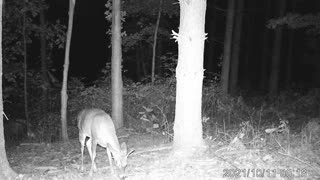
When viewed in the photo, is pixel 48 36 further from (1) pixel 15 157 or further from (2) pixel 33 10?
(1) pixel 15 157

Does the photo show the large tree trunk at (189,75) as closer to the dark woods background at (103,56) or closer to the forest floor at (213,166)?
the forest floor at (213,166)

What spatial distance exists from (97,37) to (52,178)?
26.4 meters

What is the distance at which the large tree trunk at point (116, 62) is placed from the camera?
1191 cm

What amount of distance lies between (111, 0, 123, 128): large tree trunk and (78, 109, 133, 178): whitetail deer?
2795 millimetres

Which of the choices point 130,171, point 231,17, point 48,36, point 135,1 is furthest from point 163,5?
point 130,171

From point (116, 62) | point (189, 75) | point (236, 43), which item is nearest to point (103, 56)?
point (236, 43)

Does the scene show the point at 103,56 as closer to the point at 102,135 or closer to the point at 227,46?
the point at 227,46

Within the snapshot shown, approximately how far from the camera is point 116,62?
→ 12109 mm

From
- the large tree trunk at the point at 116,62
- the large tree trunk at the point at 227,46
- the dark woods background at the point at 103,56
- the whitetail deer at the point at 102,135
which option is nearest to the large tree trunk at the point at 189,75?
the whitetail deer at the point at 102,135

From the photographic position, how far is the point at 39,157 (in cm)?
1000

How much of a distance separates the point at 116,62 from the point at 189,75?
560cm

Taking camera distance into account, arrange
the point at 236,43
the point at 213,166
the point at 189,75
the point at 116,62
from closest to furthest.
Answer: the point at 213,166
the point at 189,75
the point at 116,62
the point at 236,43

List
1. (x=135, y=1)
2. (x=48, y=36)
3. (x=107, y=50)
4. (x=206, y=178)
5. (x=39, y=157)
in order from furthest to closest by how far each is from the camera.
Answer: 1. (x=107, y=50)
2. (x=135, y=1)
3. (x=48, y=36)
4. (x=39, y=157)
5. (x=206, y=178)

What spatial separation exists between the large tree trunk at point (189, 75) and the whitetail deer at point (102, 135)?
1.07 metres
